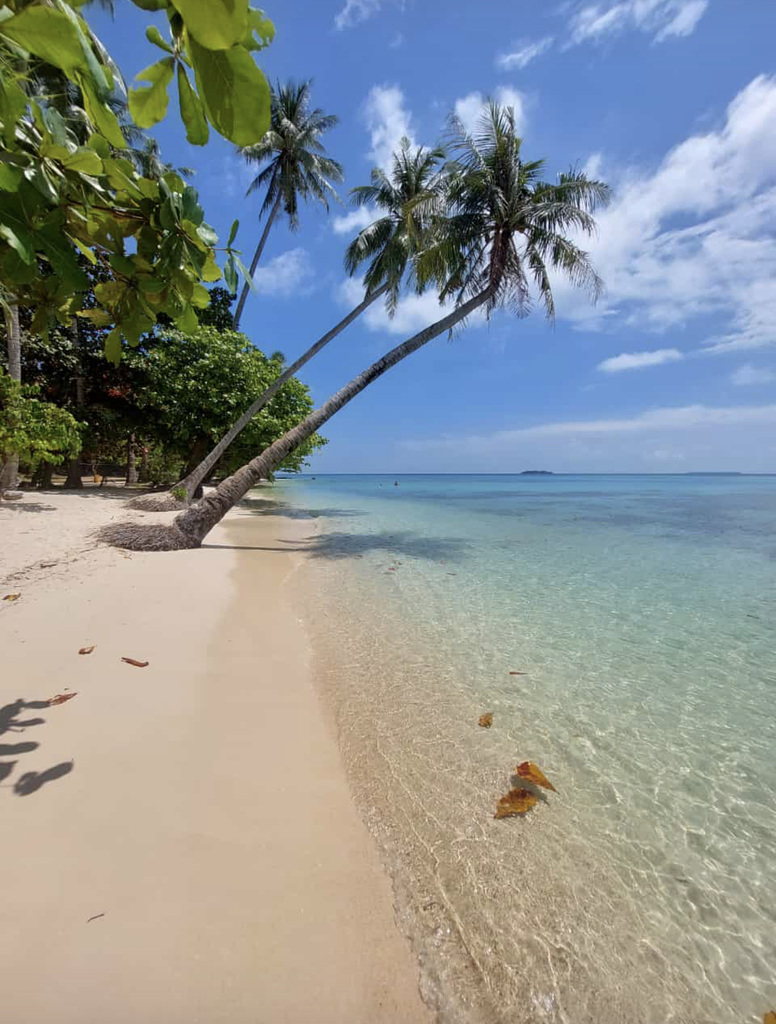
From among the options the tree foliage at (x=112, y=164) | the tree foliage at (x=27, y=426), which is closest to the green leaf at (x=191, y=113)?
the tree foliage at (x=112, y=164)

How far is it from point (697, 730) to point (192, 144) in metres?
4.15

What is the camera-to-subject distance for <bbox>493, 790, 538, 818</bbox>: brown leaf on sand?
2.07 m

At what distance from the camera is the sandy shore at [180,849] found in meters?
1.23

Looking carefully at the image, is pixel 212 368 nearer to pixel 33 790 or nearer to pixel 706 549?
pixel 33 790

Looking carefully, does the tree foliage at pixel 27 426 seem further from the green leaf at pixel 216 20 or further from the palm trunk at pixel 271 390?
the green leaf at pixel 216 20

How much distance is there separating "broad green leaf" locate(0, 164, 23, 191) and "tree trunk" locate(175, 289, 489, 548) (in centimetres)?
735

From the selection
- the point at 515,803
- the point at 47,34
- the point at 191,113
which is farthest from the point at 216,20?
the point at 515,803

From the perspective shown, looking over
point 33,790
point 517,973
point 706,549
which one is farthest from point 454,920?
point 706,549

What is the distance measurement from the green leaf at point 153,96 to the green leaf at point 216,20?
33 cm

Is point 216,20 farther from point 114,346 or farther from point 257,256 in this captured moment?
point 257,256

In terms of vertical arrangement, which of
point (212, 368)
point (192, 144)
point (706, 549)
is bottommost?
point (706, 549)

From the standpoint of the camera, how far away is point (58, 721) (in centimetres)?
240

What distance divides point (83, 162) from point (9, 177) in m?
0.24

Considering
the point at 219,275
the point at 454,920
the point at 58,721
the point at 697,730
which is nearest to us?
the point at 454,920
